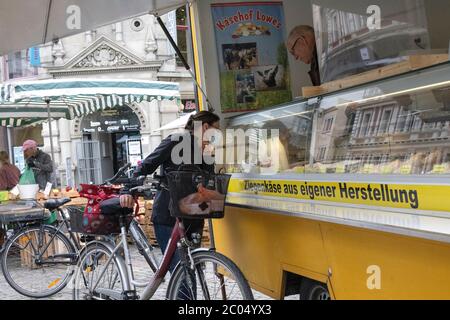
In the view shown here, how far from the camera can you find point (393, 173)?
9.18ft

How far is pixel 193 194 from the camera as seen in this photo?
3738 millimetres

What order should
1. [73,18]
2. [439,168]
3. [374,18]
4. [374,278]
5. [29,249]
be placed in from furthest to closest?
[29,249] → [73,18] → [374,18] → [374,278] → [439,168]

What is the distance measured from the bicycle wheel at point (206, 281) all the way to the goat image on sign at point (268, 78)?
1.56 m

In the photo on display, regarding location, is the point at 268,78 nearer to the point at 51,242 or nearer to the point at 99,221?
the point at 99,221

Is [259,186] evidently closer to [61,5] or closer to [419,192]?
[419,192]

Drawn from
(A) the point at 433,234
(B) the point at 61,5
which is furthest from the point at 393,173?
(B) the point at 61,5

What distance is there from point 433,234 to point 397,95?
2.98 feet

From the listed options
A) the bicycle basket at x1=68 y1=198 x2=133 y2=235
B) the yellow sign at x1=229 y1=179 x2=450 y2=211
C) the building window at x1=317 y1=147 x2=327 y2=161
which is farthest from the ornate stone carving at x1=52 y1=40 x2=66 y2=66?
the building window at x1=317 y1=147 x2=327 y2=161

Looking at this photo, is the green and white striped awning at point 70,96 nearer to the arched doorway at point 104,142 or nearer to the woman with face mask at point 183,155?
the woman with face mask at point 183,155

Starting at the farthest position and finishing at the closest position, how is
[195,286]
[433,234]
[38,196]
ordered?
1. [38,196]
2. [195,286]
3. [433,234]

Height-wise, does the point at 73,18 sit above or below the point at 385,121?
above

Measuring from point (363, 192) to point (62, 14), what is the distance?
2.80 m

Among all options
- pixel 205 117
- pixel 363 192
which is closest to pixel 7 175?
pixel 205 117

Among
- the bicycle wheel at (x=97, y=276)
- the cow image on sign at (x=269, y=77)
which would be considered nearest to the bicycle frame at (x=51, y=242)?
the bicycle wheel at (x=97, y=276)
